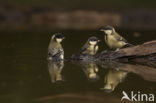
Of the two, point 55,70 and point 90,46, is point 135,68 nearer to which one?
point 90,46

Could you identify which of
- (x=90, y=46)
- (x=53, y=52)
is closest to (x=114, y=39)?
(x=90, y=46)

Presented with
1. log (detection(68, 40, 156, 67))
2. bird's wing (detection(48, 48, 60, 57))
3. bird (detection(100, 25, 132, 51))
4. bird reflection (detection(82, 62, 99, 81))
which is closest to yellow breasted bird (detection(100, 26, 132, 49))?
bird (detection(100, 25, 132, 51))

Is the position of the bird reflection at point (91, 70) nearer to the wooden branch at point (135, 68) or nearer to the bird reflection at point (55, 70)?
the wooden branch at point (135, 68)

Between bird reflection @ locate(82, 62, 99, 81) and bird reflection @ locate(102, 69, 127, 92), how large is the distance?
9.5 inches

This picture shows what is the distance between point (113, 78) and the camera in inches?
378

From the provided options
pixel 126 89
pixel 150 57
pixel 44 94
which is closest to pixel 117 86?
pixel 126 89

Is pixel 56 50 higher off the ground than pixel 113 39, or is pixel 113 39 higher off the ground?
pixel 113 39

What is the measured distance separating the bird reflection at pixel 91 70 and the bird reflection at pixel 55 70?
528 millimetres

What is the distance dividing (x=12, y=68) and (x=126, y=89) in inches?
128

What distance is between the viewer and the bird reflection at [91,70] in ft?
31.8

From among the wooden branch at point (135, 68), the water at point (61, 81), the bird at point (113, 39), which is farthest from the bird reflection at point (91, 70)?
the bird at point (113, 39)

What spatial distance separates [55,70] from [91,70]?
30.0 inches

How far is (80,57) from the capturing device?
12.1 meters

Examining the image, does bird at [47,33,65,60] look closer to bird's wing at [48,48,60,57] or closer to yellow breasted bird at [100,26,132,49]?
bird's wing at [48,48,60,57]
